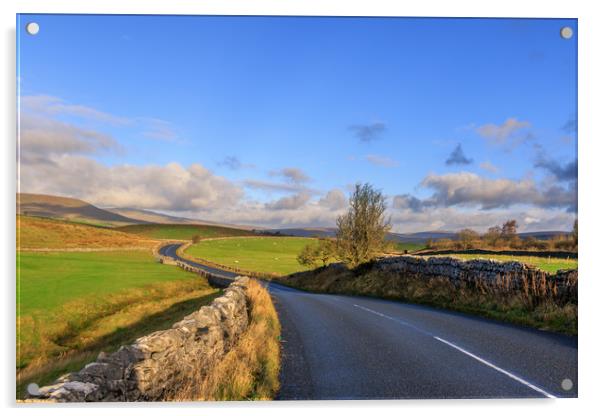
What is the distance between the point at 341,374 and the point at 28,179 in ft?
22.6

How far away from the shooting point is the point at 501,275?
16.8 meters

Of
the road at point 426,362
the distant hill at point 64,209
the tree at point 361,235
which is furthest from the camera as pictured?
the tree at point 361,235

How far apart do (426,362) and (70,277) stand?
14.2m

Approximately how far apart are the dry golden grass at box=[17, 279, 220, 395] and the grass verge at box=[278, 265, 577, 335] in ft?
40.7

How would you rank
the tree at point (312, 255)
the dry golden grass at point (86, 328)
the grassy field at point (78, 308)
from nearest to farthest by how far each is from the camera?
the grassy field at point (78, 308)
the dry golden grass at point (86, 328)
the tree at point (312, 255)

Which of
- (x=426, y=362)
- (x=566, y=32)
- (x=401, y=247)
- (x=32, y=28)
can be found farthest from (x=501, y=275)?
(x=401, y=247)

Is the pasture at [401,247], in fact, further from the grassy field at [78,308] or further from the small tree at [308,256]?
the grassy field at [78,308]

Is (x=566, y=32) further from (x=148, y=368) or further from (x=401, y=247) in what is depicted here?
(x=401, y=247)

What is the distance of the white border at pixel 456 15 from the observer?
7.70 metres

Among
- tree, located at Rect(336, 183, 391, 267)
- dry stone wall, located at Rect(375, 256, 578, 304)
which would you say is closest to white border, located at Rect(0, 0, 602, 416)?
dry stone wall, located at Rect(375, 256, 578, 304)

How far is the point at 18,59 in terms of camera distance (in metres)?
8.14

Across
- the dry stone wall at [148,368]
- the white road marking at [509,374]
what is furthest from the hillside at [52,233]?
the white road marking at [509,374]

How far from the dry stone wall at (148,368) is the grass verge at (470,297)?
364 inches
